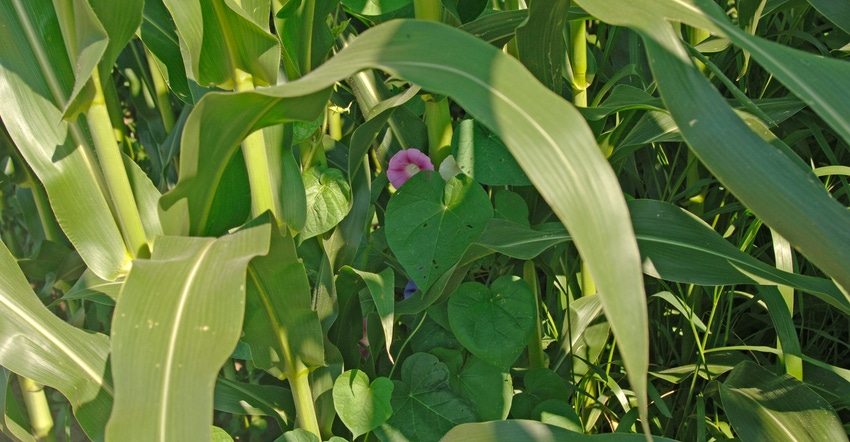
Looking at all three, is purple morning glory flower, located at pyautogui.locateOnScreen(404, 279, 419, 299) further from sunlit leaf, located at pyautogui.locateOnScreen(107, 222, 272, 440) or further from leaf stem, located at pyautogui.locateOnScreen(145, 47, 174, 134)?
leaf stem, located at pyautogui.locateOnScreen(145, 47, 174, 134)

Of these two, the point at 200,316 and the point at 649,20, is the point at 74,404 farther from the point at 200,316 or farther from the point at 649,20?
the point at 649,20

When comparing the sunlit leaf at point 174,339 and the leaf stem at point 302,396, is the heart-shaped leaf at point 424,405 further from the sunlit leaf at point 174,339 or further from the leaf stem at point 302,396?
the sunlit leaf at point 174,339

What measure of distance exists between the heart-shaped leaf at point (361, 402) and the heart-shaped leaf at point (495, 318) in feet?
0.36

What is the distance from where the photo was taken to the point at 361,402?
783 millimetres

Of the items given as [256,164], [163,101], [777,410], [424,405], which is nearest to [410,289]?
[424,405]

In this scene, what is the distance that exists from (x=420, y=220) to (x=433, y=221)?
0.05 ft

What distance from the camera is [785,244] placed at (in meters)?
0.88

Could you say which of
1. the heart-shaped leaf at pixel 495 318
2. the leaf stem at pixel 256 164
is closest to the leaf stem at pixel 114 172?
the leaf stem at pixel 256 164

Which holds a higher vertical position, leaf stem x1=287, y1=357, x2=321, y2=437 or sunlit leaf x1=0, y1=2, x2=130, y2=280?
sunlit leaf x1=0, y1=2, x2=130, y2=280

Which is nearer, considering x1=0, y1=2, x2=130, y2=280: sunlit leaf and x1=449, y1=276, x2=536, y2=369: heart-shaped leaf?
x1=0, y1=2, x2=130, y2=280: sunlit leaf

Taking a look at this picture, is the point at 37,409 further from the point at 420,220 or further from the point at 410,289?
the point at 420,220

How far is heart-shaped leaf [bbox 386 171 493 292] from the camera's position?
71 centimetres

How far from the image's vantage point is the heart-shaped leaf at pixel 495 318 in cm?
78

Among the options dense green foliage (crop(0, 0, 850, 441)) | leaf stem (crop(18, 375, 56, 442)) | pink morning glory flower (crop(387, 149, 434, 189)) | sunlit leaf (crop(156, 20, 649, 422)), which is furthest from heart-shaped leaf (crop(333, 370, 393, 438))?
leaf stem (crop(18, 375, 56, 442))
